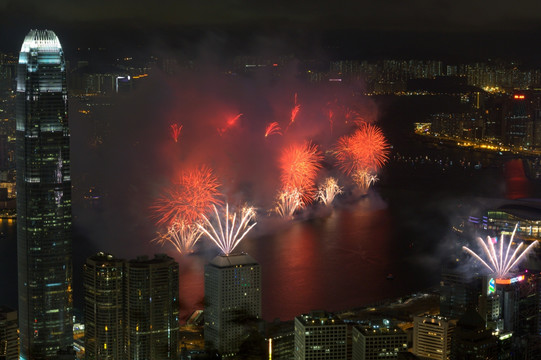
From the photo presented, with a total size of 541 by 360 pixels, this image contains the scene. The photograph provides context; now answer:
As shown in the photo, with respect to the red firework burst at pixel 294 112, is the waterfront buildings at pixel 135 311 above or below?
below

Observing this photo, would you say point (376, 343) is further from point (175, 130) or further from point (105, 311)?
point (175, 130)

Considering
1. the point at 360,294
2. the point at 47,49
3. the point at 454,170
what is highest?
the point at 47,49

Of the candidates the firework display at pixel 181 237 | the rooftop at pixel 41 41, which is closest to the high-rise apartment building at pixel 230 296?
the firework display at pixel 181 237

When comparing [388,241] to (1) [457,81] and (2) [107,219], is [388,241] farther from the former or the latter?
(1) [457,81]

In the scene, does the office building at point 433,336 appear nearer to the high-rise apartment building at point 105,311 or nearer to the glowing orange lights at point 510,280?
the glowing orange lights at point 510,280

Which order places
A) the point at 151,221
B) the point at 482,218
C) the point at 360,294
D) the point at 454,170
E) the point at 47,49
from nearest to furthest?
the point at 47,49 < the point at 360,294 < the point at 151,221 < the point at 482,218 < the point at 454,170

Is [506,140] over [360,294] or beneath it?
over

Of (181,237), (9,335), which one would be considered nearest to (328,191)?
(181,237)

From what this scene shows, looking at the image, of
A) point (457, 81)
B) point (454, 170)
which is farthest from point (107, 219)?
point (457, 81)
